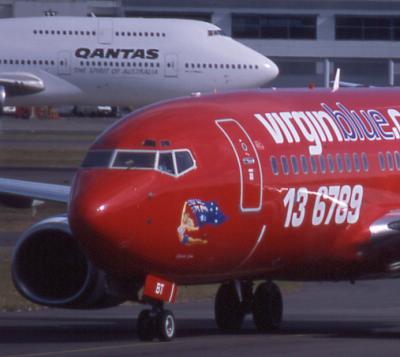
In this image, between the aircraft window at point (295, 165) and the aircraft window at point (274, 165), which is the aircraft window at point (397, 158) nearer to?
the aircraft window at point (295, 165)

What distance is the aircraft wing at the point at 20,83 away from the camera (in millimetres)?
74062

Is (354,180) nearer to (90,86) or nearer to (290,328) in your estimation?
(290,328)

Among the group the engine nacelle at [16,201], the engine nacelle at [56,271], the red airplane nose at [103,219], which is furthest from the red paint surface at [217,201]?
the engine nacelle at [16,201]

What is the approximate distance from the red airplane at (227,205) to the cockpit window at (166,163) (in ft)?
0.05

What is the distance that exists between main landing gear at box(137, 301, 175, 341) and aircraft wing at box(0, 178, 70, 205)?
388 centimetres

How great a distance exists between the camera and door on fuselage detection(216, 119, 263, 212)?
1884 cm

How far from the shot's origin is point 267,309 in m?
21.1

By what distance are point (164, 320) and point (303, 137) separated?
3.22 meters

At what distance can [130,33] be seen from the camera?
254 ft

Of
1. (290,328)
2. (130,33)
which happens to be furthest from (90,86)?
(290,328)

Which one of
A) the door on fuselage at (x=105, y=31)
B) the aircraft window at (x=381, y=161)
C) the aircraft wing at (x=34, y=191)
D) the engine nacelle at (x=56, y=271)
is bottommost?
the engine nacelle at (x=56, y=271)

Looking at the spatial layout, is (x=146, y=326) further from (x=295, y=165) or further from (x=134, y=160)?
(x=295, y=165)

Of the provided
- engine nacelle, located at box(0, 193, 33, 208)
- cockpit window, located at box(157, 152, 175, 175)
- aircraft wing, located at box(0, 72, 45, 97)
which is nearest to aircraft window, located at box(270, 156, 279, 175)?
cockpit window, located at box(157, 152, 175, 175)

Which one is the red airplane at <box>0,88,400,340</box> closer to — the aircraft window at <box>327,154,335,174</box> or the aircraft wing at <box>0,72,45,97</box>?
the aircraft window at <box>327,154,335,174</box>
